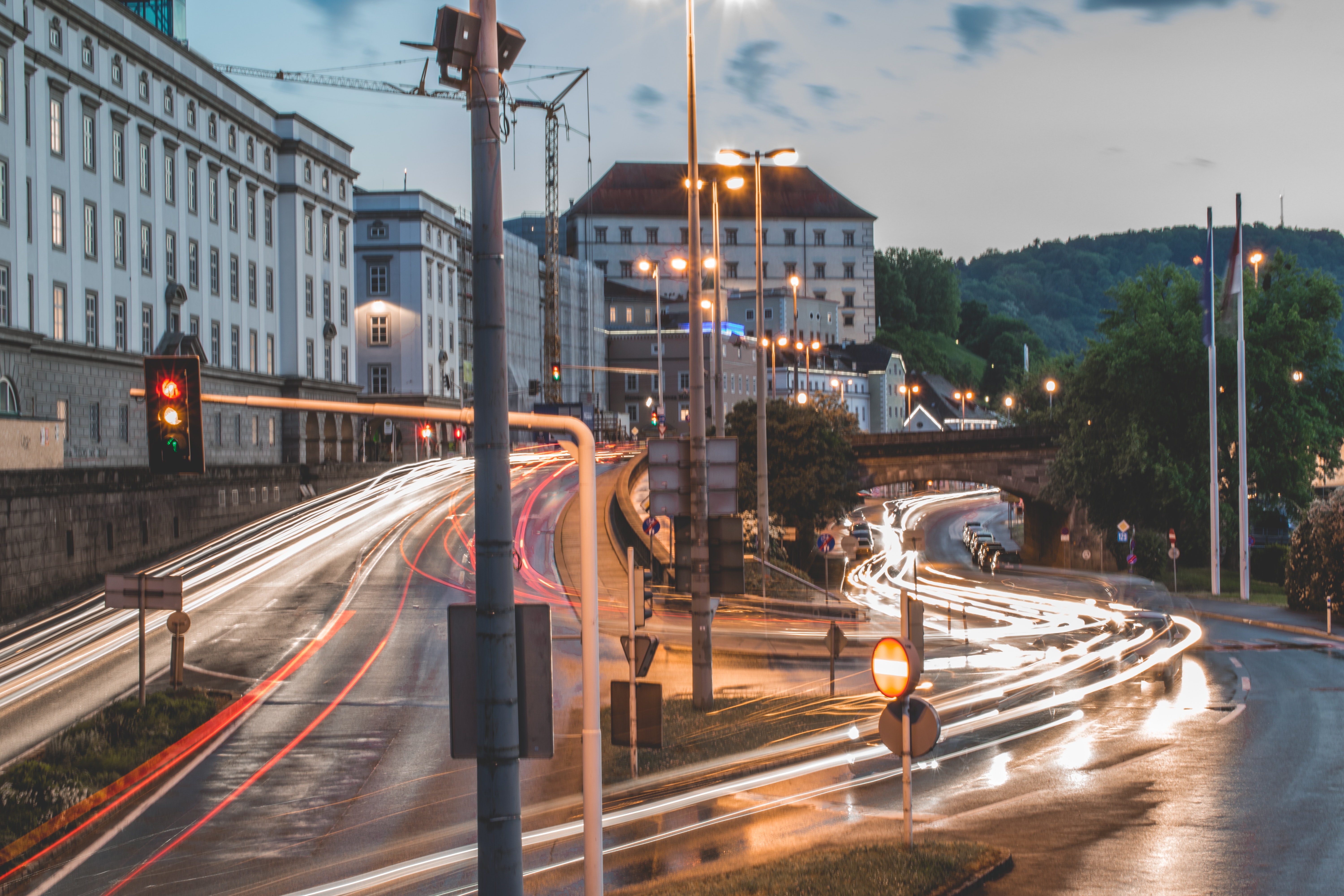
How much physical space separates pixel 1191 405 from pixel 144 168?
5249 centimetres

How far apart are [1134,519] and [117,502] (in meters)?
46.3

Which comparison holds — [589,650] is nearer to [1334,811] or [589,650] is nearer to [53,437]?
[1334,811]

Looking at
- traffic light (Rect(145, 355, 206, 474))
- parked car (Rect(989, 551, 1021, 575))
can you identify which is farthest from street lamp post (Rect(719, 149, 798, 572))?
parked car (Rect(989, 551, 1021, 575))

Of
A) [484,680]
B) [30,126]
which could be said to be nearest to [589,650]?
[484,680]

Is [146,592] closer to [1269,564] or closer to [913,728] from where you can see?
[913,728]

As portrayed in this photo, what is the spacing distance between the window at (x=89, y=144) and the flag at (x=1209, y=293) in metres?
47.1

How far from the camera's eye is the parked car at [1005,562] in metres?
69.4

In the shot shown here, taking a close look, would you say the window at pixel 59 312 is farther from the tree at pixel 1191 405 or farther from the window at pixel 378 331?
the tree at pixel 1191 405

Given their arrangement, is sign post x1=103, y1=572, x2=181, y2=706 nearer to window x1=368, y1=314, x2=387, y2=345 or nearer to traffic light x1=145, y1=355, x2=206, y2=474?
traffic light x1=145, y1=355, x2=206, y2=474

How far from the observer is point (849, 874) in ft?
39.8

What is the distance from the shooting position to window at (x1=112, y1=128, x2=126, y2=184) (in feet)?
192

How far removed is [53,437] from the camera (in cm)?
4319

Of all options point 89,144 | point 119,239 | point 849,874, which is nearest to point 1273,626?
point 849,874

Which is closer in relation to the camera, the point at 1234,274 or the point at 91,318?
the point at 1234,274
